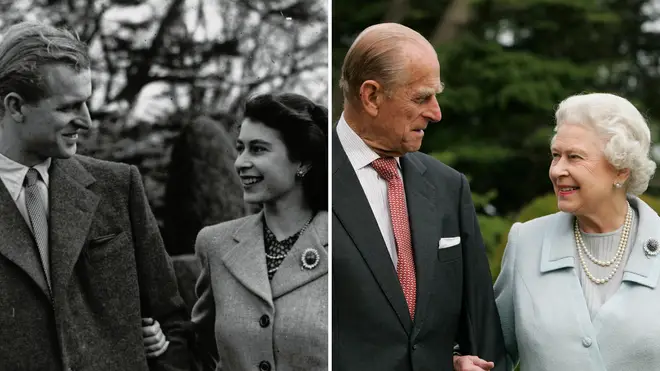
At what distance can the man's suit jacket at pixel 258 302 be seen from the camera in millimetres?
3686

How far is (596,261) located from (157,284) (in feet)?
4.53

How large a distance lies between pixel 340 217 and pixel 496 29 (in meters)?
5.54

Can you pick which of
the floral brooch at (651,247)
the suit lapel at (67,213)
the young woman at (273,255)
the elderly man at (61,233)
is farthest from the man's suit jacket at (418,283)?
the suit lapel at (67,213)

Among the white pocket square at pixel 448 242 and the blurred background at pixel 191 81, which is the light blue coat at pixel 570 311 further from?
the blurred background at pixel 191 81

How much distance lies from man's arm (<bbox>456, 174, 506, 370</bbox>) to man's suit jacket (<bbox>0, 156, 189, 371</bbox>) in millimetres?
901

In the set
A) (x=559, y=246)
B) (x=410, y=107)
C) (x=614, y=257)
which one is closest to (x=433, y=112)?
(x=410, y=107)

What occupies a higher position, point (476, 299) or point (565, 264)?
point (565, 264)

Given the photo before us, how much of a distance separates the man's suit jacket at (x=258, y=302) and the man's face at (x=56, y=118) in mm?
552

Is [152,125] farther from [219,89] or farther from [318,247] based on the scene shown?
[318,247]

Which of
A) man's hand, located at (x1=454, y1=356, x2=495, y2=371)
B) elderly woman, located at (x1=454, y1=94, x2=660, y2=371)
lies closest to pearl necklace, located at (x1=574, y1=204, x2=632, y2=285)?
elderly woman, located at (x1=454, y1=94, x2=660, y2=371)

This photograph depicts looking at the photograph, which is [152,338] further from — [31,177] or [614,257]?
[614,257]

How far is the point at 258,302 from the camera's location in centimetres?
371

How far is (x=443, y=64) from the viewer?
8484 millimetres

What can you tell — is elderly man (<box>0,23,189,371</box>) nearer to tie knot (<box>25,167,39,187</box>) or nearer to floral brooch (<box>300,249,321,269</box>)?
tie knot (<box>25,167,39,187</box>)
